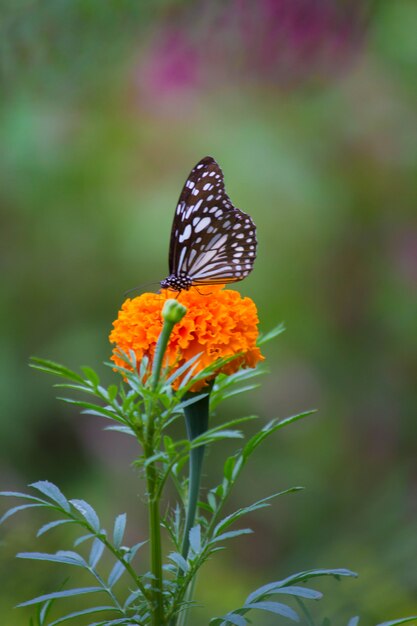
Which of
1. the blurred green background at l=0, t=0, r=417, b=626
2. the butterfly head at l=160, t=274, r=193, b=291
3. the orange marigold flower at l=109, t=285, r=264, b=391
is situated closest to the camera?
the orange marigold flower at l=109, t=285, r=264, b=391

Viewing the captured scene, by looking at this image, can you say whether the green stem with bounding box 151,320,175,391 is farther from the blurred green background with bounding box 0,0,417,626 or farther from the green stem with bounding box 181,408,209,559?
the blurred green background with bounding box 0,0,417,626

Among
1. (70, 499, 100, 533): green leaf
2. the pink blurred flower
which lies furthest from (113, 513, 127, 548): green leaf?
the pink blurred flower

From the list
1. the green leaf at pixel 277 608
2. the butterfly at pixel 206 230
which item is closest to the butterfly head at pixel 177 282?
the butterfly at pixel 206 230

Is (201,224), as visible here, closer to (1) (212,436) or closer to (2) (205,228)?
(2) (205,228)

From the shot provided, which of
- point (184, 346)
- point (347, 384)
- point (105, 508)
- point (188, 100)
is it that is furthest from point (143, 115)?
point (184, 346)

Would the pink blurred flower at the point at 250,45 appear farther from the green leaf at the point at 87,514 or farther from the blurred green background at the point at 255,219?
the green leaf at the point at 87,514

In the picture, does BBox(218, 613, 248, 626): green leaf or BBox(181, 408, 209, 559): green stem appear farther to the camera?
BBox(181, 408, 209, 559): green stem
